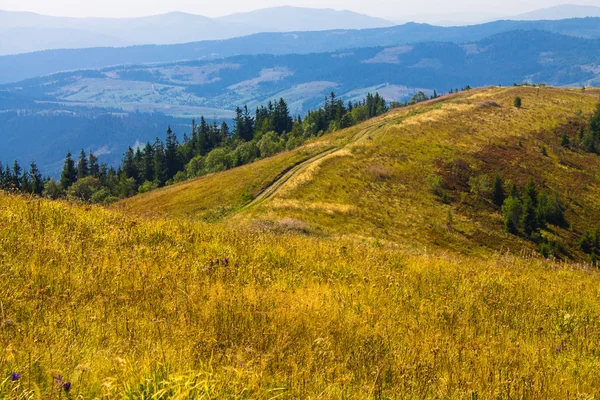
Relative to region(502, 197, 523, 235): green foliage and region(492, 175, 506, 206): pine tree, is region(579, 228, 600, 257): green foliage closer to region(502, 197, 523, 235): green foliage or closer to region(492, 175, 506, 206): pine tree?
region(502, 197, 523, 235): green foliage

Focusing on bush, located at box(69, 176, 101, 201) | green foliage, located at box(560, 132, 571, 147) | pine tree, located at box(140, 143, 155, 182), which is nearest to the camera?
green foliage, located at box(560, 132, 571, 147)

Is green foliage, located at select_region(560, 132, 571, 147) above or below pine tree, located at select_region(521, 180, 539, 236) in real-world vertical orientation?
above

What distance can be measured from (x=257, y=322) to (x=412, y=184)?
52.4 meters

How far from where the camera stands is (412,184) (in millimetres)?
56469

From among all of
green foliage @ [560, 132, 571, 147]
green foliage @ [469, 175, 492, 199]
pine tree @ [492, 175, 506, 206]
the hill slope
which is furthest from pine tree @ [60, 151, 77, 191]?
green foliage @ [560, 132, 571, 147]

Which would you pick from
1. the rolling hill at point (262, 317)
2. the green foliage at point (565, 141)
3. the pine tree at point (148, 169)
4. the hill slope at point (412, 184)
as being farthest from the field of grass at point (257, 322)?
the pine tree at point (148, 169)

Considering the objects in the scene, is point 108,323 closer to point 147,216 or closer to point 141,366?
point 141,366

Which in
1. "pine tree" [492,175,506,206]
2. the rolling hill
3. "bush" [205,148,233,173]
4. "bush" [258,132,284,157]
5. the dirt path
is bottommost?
"bush" [205,148,233,173]

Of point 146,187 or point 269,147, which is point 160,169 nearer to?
point 146,187

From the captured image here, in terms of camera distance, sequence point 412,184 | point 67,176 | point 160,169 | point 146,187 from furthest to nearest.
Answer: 1. point 160,169
2. point 67,176
3. point 146,187
4. point 412,184

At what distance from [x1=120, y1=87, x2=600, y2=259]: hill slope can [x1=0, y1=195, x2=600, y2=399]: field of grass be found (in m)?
23.1

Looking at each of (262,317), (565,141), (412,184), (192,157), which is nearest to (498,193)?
(412,184)

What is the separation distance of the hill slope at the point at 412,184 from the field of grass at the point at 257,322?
909 inches

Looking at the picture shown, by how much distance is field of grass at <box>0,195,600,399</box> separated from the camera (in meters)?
4.52
